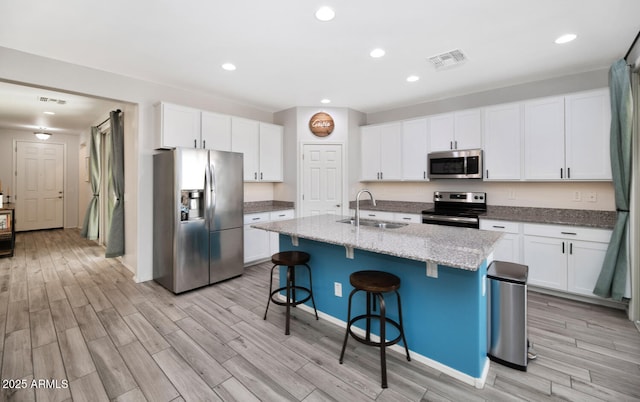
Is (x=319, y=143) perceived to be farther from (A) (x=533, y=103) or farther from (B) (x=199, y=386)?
→ (B) (x=199, y=386)

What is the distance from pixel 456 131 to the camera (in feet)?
13.7

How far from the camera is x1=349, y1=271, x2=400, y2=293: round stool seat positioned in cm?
199

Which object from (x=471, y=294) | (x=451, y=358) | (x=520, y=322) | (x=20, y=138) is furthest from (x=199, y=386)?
(x=20, y=138)

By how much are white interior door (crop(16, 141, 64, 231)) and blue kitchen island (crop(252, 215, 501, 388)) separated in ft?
27.8

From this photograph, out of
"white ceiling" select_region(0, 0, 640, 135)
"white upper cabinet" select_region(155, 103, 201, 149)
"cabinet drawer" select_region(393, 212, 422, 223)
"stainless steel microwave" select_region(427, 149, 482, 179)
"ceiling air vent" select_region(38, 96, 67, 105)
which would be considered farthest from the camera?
"ceiling air vent" select_region(38, 96, 67, 105)

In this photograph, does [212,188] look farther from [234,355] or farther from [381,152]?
[381,152]

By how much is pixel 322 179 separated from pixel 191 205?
221 centimetres

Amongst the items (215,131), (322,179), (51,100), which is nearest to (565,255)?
(322,179)

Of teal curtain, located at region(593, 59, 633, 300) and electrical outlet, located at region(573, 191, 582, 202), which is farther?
electrical outlet, located at region(573, 191, 582, 202)

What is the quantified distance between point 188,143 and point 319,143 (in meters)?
2.10

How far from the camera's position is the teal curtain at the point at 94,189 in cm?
594

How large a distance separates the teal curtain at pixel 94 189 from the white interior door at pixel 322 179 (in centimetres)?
452

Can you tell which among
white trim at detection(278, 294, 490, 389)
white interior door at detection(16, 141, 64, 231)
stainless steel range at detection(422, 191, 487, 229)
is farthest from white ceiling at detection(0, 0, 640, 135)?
white interior door at detection(16, 141, 64, 231)

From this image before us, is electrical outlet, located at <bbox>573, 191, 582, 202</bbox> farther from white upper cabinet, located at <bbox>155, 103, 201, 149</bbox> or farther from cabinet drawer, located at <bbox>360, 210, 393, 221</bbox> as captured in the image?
white upper cabinet, located at <bbox>155, 103, 201, 149</bbox>
